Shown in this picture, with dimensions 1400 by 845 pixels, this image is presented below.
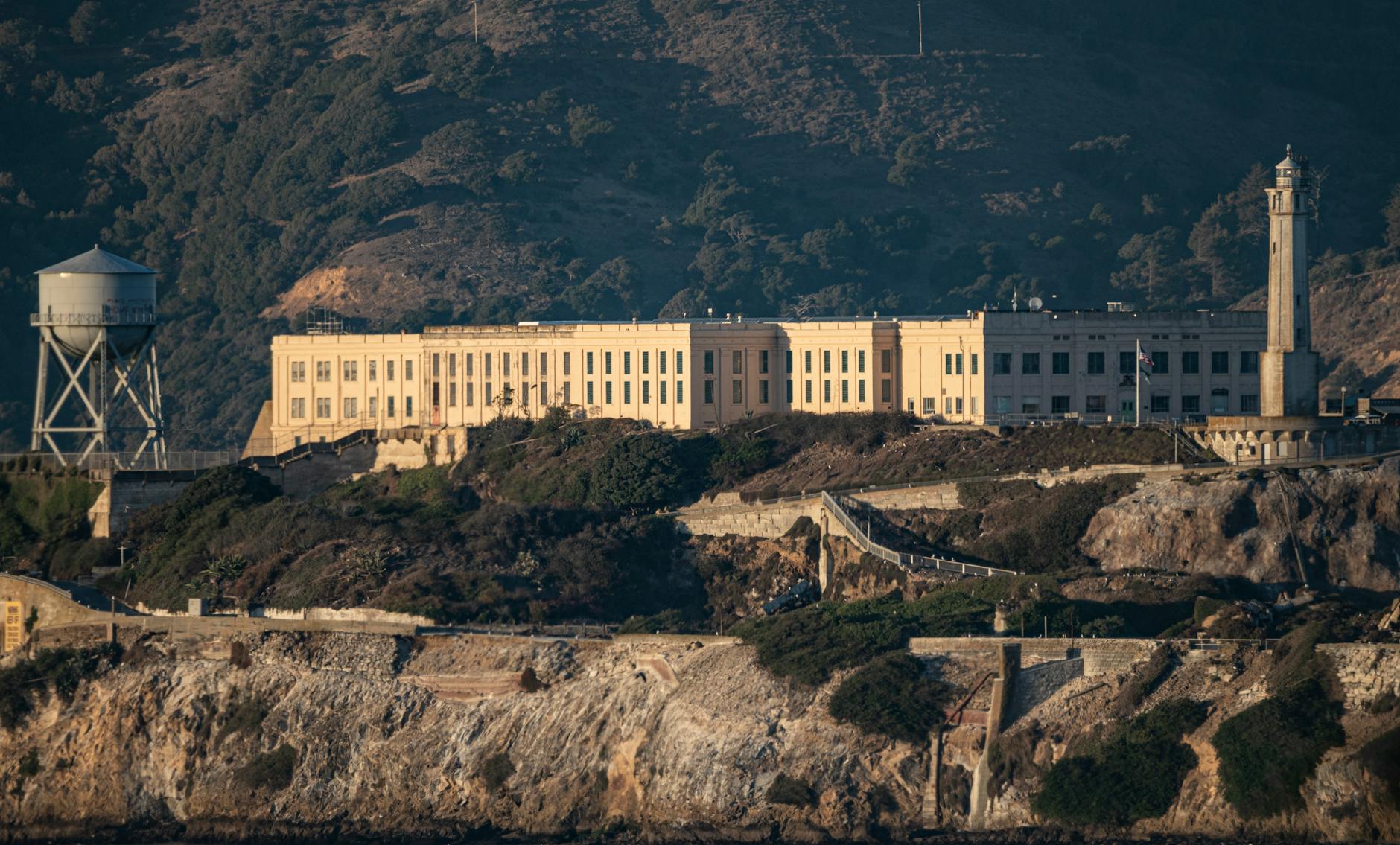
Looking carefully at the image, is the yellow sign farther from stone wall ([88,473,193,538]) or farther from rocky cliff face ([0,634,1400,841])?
stone wall ([88,473,193,538])

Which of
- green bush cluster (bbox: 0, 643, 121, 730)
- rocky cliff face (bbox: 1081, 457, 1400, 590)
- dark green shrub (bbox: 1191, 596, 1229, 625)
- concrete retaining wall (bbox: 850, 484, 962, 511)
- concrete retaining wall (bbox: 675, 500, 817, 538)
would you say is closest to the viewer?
dark green shrub (bbox: 1191, 596, 1229, 625)

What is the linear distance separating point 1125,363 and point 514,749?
44.3m

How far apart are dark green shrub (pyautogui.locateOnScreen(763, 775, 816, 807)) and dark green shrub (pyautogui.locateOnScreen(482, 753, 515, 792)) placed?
34.0 feet

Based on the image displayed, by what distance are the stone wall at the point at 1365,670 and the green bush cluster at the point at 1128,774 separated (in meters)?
4.76

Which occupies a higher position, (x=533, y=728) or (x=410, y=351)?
(x=410, y=351)

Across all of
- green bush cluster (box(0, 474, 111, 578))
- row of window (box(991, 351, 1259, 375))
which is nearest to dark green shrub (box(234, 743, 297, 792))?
green bush cluster (box(0, 474, 111, 578))

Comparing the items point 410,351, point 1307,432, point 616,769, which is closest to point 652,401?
point 410,351

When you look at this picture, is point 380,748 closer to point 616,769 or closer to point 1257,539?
point 616,769

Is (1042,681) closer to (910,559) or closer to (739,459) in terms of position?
(910,559)

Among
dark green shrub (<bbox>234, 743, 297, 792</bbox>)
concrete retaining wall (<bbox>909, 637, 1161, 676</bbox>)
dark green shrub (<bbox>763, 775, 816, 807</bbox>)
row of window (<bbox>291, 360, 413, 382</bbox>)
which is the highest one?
row of window (<bbox>291, 360, 413, 382</bbox>)

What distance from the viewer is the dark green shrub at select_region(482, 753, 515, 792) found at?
10300 cm

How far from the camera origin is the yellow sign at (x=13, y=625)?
121m

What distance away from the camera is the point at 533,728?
104250 millimetres

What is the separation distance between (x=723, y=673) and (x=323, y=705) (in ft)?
52.5
